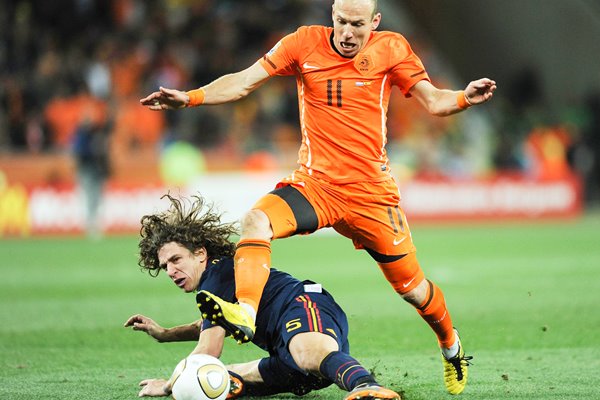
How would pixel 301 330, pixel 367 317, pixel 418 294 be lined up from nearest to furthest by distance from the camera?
pixel 301 330 < pixel 418 294 < pixel 367 317

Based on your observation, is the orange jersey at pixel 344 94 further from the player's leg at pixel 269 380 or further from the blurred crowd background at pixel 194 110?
the blurred crowd background at pixel 194 110

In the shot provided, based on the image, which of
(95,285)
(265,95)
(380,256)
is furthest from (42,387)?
(265,95)

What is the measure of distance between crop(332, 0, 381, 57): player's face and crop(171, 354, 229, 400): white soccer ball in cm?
204

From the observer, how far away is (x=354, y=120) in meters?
6.14

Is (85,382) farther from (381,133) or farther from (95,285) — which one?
(95,285)

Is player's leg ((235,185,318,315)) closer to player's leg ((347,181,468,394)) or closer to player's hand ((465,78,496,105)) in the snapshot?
player's leg ((347,181,468,394))

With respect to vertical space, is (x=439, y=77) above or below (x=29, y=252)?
above

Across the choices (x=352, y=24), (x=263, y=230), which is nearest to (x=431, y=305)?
(x=263, y=230)

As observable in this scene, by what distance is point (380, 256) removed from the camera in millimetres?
6129

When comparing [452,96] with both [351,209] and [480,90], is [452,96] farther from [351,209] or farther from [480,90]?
[351,209]

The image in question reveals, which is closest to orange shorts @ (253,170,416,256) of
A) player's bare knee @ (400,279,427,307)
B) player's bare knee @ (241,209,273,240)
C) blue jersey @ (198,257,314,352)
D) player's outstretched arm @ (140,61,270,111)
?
player's bare knee @ (241,209,273,240)

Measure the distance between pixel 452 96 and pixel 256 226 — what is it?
1412 mm

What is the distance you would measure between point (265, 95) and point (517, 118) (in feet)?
24.7

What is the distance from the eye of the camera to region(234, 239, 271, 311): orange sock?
5316 mm
